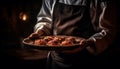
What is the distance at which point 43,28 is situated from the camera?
2.66 metres

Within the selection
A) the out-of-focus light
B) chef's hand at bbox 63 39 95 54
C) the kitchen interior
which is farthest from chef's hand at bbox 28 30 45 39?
the out-of-focus light

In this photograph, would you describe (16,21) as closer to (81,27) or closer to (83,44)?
(81,27)

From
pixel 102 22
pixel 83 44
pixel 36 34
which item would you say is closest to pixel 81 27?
pixel 102 22

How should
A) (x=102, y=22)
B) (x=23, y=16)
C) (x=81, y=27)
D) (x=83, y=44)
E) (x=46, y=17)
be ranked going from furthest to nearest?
(x=23, y=16) < (x=46, y=17) < (x=81, y=27) < (x=102, y=22) < (x=83, y=44)

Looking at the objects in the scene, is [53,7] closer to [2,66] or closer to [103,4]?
[103,4]

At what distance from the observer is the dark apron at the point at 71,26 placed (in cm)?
243

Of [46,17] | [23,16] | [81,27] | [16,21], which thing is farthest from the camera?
[16,21]

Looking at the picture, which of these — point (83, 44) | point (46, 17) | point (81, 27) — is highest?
point (46, 17)

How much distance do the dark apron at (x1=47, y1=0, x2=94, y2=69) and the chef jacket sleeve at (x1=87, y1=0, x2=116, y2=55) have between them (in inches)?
3.6

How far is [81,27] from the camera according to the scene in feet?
8.09

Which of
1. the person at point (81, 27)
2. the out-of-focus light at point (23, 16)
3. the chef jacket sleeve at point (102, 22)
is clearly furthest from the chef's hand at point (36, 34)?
the out-of-focus light at point (23, 16)

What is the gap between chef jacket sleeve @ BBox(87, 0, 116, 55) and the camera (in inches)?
91.0

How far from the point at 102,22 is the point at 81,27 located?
25cm

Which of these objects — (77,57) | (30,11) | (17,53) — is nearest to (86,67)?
(77,57)
